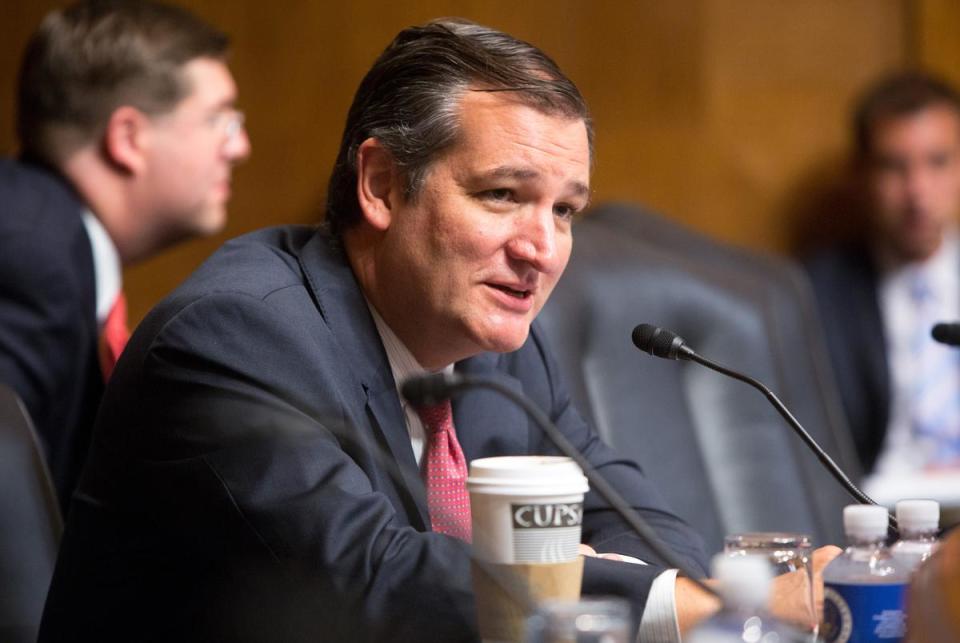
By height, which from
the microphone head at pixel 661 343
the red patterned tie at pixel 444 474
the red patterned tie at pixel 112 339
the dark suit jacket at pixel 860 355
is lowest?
the dark suit jacket at pixel 860 355

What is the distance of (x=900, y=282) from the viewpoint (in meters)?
3.72

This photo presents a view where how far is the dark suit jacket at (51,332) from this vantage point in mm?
2383

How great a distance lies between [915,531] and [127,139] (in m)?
2.15

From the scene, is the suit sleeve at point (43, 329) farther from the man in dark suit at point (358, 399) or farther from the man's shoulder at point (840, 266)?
the man's shoulder at point (840, 266)

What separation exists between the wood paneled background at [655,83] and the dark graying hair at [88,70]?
471 millimetres

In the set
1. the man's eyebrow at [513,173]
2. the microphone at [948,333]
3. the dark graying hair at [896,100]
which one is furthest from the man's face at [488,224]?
the dark graying hair at [896,100]

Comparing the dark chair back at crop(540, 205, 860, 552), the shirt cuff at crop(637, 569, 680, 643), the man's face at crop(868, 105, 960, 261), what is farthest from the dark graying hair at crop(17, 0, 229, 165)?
the shirt cuff at crop(637, 569, 680, 643)

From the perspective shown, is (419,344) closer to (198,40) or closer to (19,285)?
(19,285)

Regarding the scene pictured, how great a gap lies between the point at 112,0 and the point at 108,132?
0.27 m

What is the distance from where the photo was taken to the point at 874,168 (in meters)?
3.77

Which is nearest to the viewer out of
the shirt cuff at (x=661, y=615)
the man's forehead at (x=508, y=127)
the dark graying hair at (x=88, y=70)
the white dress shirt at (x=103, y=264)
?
the shirt cuff at (x=661, y=615)

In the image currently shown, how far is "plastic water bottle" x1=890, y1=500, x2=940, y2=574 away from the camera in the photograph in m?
1.13

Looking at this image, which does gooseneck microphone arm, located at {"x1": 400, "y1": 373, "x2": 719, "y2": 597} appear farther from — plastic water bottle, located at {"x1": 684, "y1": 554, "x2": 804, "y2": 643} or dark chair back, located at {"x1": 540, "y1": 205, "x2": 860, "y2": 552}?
dark chair back, located at {"x1": 540, "y1": 205, "x2": 860, "y2": 552}

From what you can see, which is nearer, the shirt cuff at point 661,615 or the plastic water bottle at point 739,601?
the plastic water bottle at point 739,601
